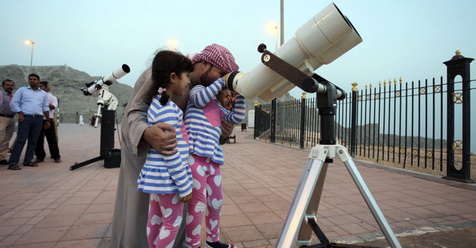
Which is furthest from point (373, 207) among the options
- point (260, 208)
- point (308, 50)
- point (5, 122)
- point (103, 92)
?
point (5, 122)

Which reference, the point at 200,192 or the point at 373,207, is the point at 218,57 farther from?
the point at 373,207

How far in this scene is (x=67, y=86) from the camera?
48.2 metres

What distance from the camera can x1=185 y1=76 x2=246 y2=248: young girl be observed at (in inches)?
67.4

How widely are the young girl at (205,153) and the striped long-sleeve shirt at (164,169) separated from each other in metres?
0.14

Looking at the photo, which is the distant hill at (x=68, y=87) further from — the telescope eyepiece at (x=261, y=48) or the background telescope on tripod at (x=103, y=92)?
the telescope eyepiece at (x=261, y=48)

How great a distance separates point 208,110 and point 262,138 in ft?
43.4

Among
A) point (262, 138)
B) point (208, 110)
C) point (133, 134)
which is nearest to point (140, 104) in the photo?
point (133, 134)

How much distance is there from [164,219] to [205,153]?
0.45 meters

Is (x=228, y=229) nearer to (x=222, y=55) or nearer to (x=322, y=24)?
(x=222, y=55)

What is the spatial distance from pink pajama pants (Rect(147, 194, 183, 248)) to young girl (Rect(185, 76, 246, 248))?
0.14 metres

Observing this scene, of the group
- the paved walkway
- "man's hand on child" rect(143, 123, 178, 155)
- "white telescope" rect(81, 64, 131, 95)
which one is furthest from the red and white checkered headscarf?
"white telescope" rect(81, 64, 131, 95)

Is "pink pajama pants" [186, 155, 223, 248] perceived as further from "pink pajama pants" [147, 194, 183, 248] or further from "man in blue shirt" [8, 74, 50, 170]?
"man in blue shirt" [8, 74, 50, 170]

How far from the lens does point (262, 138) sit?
1493cm

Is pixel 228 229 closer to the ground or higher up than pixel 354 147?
closer to the ground
